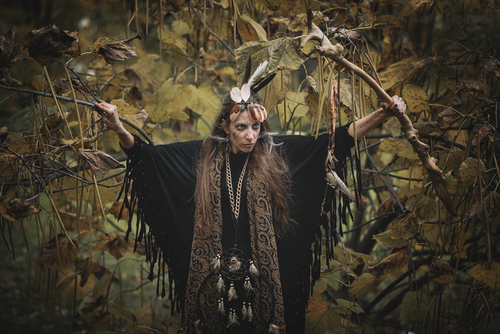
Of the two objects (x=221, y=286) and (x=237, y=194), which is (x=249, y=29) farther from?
(x=221, y=286)

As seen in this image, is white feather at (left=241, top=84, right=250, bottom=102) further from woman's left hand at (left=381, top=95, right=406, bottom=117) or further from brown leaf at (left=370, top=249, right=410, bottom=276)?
brown leaf at (left=370, top=249, right=410, bottom=276)

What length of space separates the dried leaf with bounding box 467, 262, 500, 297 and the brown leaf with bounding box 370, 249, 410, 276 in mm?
378

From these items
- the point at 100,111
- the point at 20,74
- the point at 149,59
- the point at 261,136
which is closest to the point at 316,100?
the point at 261,136

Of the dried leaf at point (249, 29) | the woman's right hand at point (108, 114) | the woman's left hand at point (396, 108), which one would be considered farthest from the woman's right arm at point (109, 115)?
the woman's left hand at point (396, 108)

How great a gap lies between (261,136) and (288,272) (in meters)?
0.71

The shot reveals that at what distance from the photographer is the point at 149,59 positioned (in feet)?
8.84

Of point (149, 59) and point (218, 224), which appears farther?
point (149, 59)

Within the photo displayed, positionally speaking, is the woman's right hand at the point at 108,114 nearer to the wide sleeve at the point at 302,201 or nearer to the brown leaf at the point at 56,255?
the brown leaf at the point at 56,255

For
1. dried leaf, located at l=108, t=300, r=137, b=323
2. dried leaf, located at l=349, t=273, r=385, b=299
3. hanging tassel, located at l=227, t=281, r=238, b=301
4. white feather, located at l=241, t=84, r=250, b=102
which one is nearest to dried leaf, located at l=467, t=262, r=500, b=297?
dried leaf, located at l=349, t=273, r=385, b=299

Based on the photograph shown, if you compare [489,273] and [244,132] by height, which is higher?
[244,132]

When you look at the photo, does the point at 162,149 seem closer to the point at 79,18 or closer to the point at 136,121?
the point at 136,121

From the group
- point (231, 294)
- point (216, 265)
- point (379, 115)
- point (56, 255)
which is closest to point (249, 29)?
point (379, 115)

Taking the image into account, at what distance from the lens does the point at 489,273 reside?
137 cm

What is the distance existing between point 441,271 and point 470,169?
0.43m
